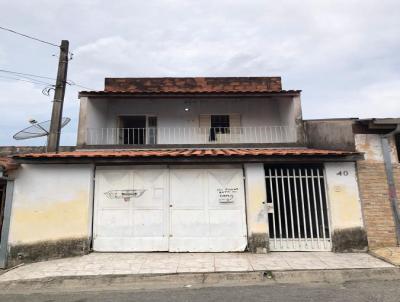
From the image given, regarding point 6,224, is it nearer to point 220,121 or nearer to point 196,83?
point 220,121

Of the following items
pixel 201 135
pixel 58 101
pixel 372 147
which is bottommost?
pixel 372 147

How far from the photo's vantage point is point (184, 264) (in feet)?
20.4

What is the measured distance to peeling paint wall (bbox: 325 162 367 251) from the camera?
7.11 meters

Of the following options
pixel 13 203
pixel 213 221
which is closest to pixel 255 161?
pixel 213 221

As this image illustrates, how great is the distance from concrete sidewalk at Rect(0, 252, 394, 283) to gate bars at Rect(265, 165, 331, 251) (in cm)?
35

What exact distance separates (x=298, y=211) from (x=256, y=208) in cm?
122

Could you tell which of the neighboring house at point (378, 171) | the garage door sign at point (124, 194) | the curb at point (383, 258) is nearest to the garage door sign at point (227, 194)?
the garage door sign at point (124, 194)

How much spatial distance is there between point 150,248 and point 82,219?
2.00 metres

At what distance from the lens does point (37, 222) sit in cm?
710

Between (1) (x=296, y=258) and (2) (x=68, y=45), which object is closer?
(1) (x=296, y=258)

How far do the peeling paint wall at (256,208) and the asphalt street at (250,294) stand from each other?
184 centimetres

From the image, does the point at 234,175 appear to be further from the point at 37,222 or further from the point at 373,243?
the point at 37,222

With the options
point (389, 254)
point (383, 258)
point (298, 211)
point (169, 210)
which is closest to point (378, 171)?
point (389, 254)

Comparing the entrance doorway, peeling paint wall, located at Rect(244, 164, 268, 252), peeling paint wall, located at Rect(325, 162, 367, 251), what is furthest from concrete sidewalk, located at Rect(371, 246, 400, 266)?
the entrance doorway
